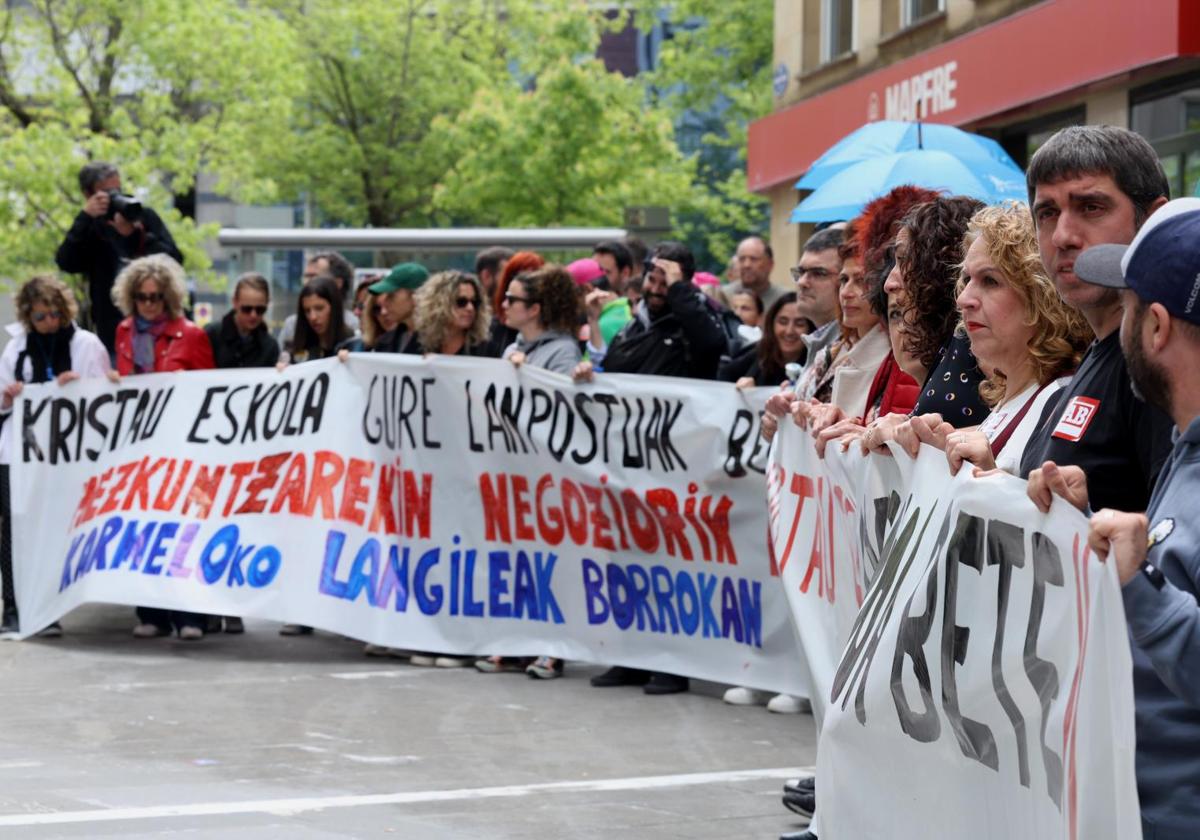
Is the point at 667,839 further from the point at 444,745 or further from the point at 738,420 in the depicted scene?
the point at 738,420

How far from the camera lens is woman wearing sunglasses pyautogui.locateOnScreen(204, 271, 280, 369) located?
36.8 ft

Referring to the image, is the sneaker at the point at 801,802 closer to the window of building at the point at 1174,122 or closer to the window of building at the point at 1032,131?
the window of building at the point at 1174,122

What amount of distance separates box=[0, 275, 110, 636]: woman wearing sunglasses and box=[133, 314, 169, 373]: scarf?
0.19 m

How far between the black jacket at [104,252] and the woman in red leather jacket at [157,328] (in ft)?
3.49

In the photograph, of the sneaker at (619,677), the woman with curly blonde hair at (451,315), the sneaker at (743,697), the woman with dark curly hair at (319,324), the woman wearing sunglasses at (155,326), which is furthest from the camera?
the woman with dark curly hair at (319,324)

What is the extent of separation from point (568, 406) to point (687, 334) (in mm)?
710

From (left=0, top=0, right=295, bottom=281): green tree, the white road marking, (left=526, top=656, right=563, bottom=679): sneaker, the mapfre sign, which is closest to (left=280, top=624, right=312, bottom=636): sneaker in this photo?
(left=526, top=656, right=563, bottom=679): sneaker

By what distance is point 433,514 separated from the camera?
9.65 metres

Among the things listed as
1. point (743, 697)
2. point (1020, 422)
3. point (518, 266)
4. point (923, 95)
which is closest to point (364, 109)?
point (923, 95)

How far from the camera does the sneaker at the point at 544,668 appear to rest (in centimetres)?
914

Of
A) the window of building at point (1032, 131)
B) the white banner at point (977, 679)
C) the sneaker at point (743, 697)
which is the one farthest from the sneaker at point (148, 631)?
the window of building at point (1032, 131)

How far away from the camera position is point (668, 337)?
31.1 ft

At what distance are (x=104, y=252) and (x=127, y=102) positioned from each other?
20.9 metres

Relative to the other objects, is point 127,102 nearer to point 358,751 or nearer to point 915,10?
point 915,10
